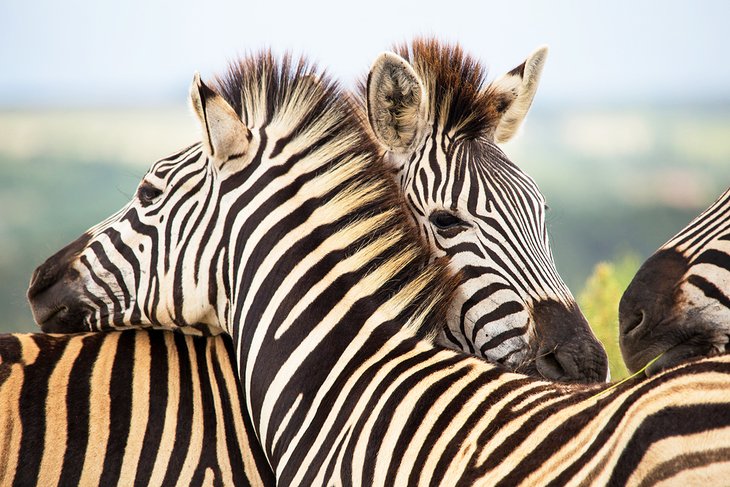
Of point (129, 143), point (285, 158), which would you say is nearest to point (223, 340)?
point (285, 158)

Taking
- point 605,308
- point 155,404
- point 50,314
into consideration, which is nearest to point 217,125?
point 155,404

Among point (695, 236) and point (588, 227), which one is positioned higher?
point (695, 236)

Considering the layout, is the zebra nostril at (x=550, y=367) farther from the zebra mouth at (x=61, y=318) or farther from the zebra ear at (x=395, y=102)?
the zebra mouth at (x=61, y=318)

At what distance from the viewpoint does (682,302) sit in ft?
13.2

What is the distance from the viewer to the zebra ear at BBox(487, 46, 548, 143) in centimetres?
469

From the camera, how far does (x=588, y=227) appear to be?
1661 inches

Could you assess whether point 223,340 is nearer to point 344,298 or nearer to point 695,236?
point 344,298

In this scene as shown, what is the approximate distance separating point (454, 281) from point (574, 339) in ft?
2.40

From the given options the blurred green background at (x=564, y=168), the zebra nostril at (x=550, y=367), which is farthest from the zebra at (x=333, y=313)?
the blurred green background at (x=564, y=168)

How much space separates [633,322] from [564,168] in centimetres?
5737

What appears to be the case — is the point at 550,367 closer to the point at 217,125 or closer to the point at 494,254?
the point at 494,254

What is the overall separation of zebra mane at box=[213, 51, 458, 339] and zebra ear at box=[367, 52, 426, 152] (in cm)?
11

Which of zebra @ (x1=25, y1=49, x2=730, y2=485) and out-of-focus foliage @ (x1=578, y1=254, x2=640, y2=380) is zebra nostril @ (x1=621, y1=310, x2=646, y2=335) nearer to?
zebra @ (x1=25, y1=49, x2=730, y2=485)

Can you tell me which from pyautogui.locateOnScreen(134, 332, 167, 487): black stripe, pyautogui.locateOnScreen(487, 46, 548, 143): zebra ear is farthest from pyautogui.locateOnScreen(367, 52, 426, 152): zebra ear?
pyautogui.locateOnScreen(134, 332, 167, 487): black stripe
